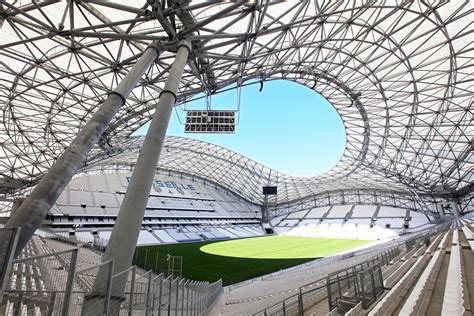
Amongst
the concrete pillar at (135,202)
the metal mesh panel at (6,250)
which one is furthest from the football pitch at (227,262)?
the metal mesh panel at (6,250)

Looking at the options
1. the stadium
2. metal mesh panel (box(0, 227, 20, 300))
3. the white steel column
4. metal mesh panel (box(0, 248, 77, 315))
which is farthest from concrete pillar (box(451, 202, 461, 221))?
metal mesh panel (box(0, 227, 20, 300))

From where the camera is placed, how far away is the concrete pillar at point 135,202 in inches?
284

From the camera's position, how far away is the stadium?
24.1 feet

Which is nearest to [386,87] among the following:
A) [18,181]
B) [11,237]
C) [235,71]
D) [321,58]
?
[321,58]

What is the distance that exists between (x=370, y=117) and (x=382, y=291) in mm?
31315

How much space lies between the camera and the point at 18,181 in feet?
134

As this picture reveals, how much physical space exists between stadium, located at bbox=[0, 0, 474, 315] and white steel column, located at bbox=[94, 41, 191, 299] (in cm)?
5

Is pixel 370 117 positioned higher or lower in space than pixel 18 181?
higher

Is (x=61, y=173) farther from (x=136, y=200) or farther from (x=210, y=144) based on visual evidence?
(x=210, y=144)

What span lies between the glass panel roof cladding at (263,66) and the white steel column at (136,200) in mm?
4533

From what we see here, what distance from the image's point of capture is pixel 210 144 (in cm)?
6031

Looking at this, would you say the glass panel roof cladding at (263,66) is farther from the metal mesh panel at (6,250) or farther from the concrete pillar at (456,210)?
the metal mesh panel at (6,250)

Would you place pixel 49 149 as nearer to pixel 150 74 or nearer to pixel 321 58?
pixel 150 74

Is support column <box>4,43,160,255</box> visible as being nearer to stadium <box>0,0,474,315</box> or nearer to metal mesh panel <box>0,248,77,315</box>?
stadium <box>0,0,474,315</box>
